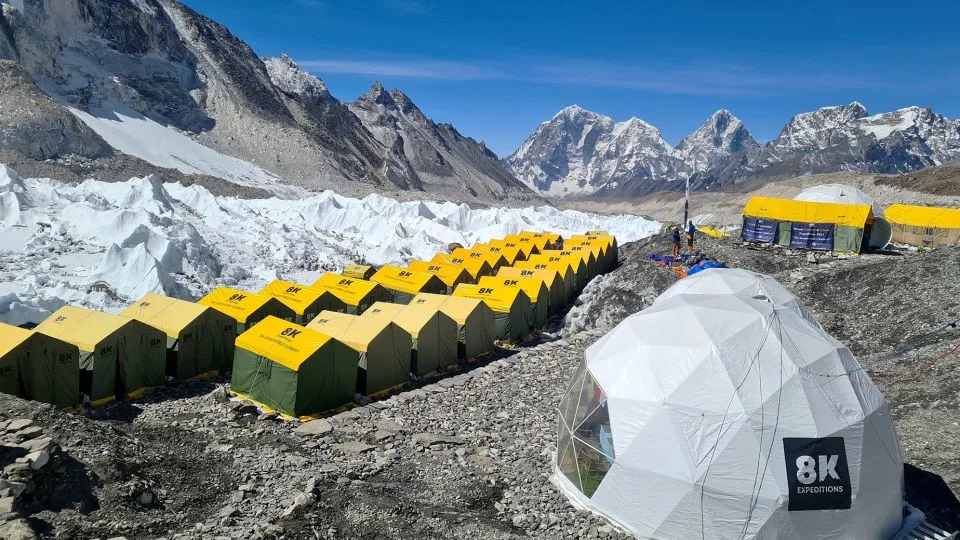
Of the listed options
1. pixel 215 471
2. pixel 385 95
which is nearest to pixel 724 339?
pixel 215 471

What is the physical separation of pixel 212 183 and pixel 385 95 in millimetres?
132979

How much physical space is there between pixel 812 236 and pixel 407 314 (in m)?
19.1

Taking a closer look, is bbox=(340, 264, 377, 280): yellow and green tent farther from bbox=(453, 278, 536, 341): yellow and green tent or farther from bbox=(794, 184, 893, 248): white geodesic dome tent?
bbox=(794, 184, 893, 248): white geodesic dome tent

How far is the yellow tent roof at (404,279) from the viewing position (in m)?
25.2

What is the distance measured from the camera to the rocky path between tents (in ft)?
27.9

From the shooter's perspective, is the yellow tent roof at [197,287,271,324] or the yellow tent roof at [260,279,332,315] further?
the yellow tent roof at [260,279,332,315]

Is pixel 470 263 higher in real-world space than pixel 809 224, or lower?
lower

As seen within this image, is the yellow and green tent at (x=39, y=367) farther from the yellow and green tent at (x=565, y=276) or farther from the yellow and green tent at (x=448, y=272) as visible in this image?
the yellow and green tent at (x=565, y=276)

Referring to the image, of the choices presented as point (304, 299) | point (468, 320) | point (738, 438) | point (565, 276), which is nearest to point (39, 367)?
point (304, 299)

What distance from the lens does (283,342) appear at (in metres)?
14.9

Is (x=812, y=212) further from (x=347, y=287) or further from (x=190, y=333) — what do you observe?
(x=190, y=333)

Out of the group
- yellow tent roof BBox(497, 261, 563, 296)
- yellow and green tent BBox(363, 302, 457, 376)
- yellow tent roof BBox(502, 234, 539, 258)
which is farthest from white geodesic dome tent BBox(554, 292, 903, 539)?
yellow tent roof BBox(502, 234, 539, 258)

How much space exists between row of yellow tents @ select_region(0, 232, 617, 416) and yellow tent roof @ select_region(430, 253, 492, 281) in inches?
211

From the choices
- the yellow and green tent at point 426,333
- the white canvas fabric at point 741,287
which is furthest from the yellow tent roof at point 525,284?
the white canvas fabric at point 741,287
